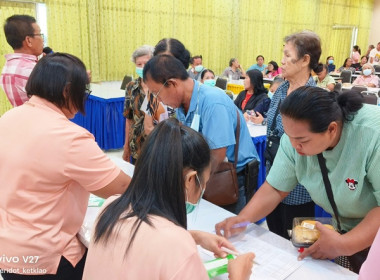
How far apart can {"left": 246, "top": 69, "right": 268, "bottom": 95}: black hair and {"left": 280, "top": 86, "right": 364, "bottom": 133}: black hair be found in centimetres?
282

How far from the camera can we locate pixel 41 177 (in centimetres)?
103

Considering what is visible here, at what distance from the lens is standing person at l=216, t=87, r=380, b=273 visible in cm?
112

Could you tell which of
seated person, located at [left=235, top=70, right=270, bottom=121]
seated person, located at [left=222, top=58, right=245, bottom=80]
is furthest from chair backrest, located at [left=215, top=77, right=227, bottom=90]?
seated person, located at [left=222, top=58, right=245, bottom=80]

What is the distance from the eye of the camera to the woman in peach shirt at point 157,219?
71cm

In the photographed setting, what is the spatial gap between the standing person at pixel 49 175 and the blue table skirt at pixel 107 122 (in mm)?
3280

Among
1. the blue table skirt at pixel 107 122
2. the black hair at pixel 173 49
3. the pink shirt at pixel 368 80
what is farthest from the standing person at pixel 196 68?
the black hair at pixel 173 49

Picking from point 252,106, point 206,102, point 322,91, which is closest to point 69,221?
point 206,102

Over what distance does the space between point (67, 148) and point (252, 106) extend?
10.6 ft

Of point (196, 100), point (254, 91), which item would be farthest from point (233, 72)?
point (196, 100)

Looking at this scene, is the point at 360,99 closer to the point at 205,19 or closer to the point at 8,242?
the point at 8,242

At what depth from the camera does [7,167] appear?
40.9 inches

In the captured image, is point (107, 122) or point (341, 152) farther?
point (107, 122)

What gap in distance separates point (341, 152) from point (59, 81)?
99 centimetres

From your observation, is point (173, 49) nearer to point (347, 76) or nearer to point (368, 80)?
point (368, 80)
